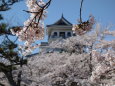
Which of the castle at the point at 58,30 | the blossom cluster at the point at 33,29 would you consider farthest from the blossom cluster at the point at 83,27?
the castle at the point at 58,30

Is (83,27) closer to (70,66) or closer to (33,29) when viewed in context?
(33,29)

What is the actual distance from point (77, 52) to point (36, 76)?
286cm

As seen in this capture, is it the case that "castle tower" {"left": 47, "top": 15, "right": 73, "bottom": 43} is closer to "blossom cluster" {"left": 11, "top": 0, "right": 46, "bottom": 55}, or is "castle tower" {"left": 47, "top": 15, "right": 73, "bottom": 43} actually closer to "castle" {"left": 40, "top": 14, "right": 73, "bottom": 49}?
"castle" {"left": 40, "top": 14, "right": 73, "bottom": 49}

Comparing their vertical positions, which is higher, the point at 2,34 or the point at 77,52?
the point at 2,34

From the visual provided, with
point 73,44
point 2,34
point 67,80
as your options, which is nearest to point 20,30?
point 2,34

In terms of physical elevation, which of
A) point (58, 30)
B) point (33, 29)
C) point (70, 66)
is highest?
point (33, 29)

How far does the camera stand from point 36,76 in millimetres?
12703

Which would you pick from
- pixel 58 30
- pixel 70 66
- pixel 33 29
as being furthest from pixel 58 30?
pixel 33 29

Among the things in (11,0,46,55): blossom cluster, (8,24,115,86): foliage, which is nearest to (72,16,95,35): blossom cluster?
(11,0,46,55): blossom cluster

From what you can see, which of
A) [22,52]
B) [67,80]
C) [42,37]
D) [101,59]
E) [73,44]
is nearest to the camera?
[42,37]

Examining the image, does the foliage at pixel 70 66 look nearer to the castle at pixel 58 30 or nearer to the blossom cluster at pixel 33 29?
the castle at pixel 58 30

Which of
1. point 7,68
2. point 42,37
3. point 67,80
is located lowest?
point 67,80

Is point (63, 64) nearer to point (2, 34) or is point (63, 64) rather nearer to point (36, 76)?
point (36, 76)

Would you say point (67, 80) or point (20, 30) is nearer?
point (20, 30)
